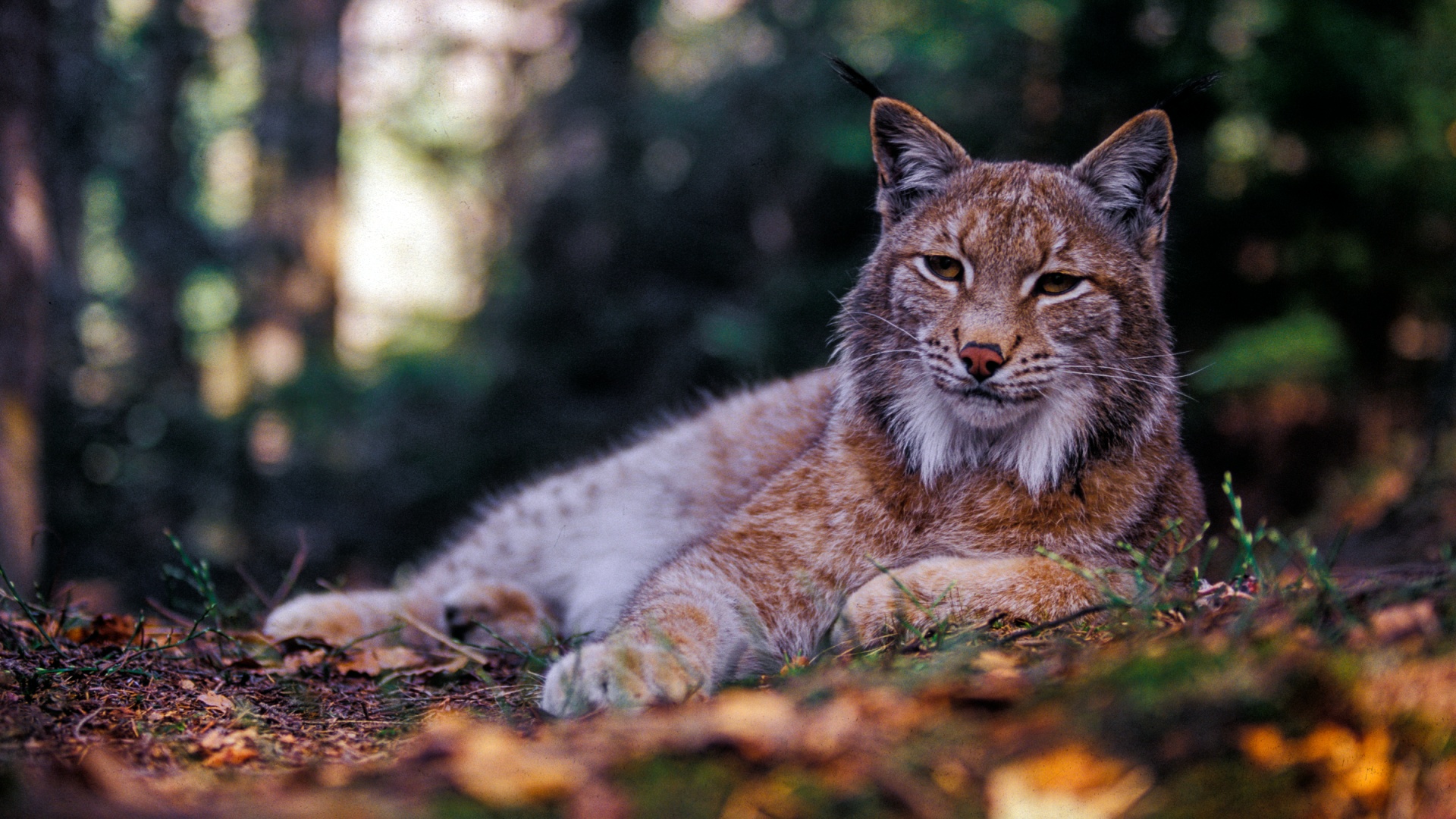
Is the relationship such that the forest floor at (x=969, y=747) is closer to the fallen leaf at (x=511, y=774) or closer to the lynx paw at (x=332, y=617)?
the fallen leaf at (x=511, y=774)

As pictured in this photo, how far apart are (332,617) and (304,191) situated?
22.1 ft

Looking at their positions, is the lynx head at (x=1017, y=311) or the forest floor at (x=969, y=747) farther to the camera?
the lynx head at (x=1017, y=311)

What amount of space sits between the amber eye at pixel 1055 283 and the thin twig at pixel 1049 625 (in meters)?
1.27

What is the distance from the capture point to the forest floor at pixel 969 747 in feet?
5.15

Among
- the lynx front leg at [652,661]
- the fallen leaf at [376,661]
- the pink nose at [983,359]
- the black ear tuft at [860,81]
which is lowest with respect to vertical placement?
the fallen leaf at [376,661]

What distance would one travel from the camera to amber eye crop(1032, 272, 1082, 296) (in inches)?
130

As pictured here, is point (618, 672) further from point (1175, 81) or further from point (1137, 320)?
point (1175, 81)

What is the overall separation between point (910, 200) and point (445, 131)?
30.4 feet

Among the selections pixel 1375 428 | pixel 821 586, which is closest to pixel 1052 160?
pixel 1375 428

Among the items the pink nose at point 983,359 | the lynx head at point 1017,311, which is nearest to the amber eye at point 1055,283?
the lynx head at point 1017,311

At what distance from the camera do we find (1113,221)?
139 inches

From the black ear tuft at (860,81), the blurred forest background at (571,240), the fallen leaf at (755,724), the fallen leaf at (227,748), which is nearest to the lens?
the fallen leaf at (755,724)

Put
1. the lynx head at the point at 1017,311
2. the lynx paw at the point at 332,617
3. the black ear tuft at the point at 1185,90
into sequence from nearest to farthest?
1. the lynx head at the point at 1017,311
2. the black ear tuft at the point at 1185,90
3. the lynx paw at the point at 332,617

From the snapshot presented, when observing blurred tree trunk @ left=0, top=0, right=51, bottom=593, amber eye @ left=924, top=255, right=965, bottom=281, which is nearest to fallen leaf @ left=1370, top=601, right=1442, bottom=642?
amber eye @ left=924, top=255, right=965, bottom=281
